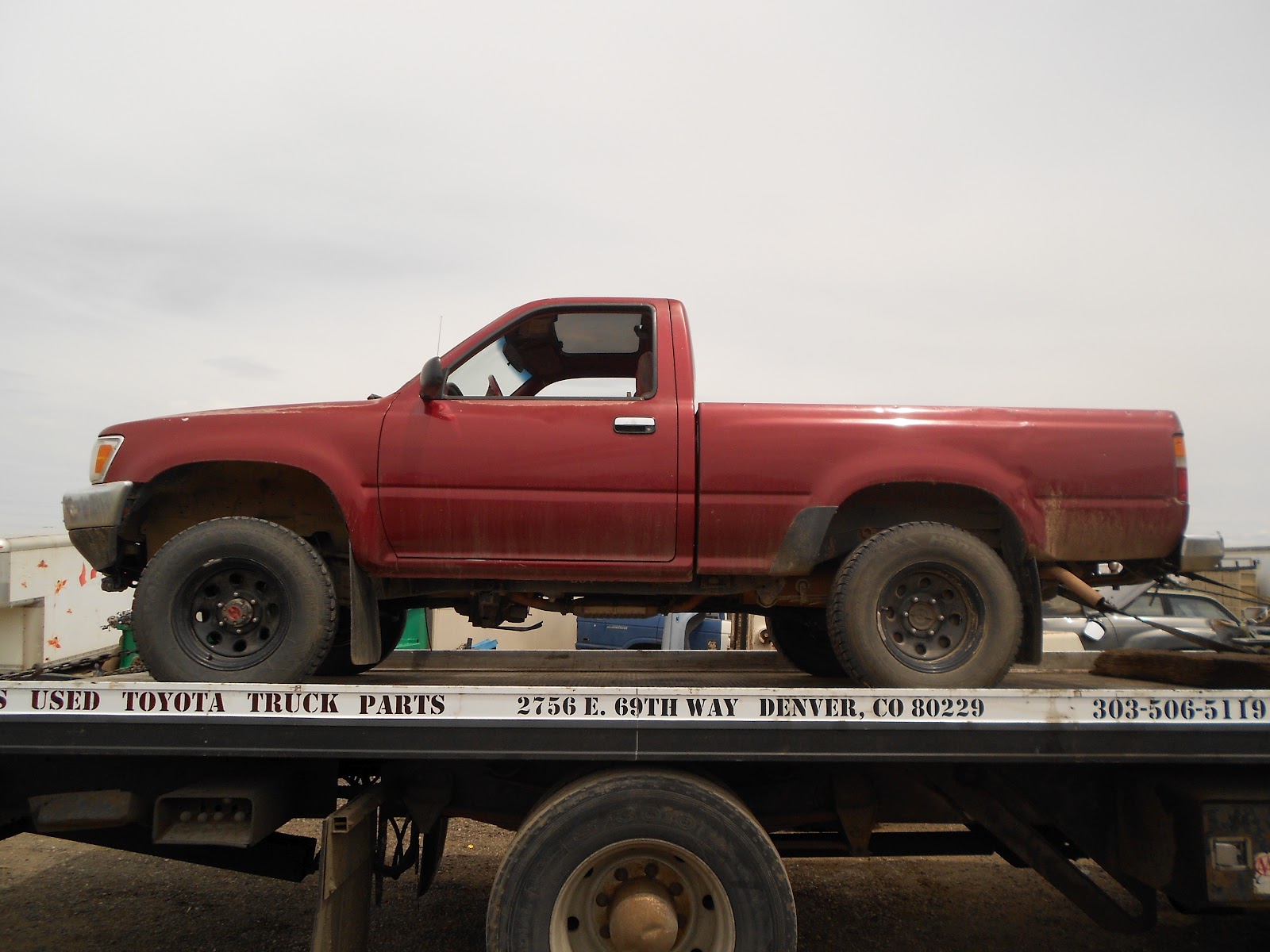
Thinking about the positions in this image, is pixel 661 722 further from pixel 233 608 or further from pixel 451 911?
pixel 451 911

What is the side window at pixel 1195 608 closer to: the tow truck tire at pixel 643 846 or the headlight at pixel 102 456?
the tow truck tire at pixel 643 846

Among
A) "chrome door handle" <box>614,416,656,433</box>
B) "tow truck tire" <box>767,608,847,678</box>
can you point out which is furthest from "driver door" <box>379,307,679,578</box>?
"tow truck tire" <box>767,608,847,678</box>

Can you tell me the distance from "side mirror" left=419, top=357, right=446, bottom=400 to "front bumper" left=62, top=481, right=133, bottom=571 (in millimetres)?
1277

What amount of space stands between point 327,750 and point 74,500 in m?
1.62

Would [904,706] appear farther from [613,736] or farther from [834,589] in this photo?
[613,736]

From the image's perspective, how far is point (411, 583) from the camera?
3826 millimetres

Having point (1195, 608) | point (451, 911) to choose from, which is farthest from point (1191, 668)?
point (1195, 608)

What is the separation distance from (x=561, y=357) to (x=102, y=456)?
209 cm

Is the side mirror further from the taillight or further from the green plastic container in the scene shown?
the green plastic container

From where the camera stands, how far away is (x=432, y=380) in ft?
11.8

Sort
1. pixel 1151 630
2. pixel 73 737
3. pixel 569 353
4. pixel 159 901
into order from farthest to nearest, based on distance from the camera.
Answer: pixel 1151 630
pixel 159 901
pixel 569 353
pixel 73 737

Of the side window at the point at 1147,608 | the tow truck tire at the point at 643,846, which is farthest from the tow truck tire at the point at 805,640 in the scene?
the side window at the point at 1147,608

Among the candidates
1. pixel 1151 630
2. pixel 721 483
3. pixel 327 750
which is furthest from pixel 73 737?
pixel 1151 630

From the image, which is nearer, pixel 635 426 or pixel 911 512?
pixel 635 426
